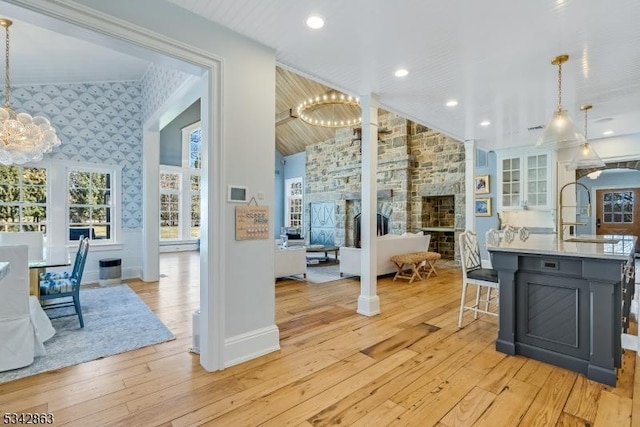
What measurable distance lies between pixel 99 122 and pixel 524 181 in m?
8.49

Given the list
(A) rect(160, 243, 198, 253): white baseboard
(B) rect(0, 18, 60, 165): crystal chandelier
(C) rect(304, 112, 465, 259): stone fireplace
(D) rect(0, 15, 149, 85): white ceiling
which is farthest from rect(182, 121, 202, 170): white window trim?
(B) rect(0, 18, 60, 165): crystal chandelier

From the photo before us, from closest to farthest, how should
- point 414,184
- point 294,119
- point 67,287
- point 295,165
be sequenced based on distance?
point 67,287, point 414,184, point 294,119, point 295,165

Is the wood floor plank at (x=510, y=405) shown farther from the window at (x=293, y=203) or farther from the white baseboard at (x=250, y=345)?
the window at (x=293, y=203)

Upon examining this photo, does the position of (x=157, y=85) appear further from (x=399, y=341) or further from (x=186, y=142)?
(x=186, y=142)

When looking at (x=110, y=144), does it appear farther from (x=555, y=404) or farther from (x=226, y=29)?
(x=555, y=404)

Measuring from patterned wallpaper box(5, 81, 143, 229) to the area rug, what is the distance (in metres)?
2.38

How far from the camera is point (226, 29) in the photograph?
8.00ft

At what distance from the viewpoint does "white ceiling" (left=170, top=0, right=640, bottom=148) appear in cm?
221

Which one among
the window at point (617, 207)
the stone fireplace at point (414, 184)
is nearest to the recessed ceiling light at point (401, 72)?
the stone fireplace at point (414, 184)

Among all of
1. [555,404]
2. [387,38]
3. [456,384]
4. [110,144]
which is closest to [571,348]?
[555,404]

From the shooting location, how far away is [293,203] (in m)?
12.5

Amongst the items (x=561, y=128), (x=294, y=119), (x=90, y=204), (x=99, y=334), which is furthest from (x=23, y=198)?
(x=561, y=128)

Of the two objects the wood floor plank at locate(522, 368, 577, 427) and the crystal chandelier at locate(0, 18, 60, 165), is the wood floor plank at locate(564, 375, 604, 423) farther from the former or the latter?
the crystal chandelier at locate(0, 18, 60, 165)

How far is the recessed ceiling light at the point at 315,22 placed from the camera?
2.30m
